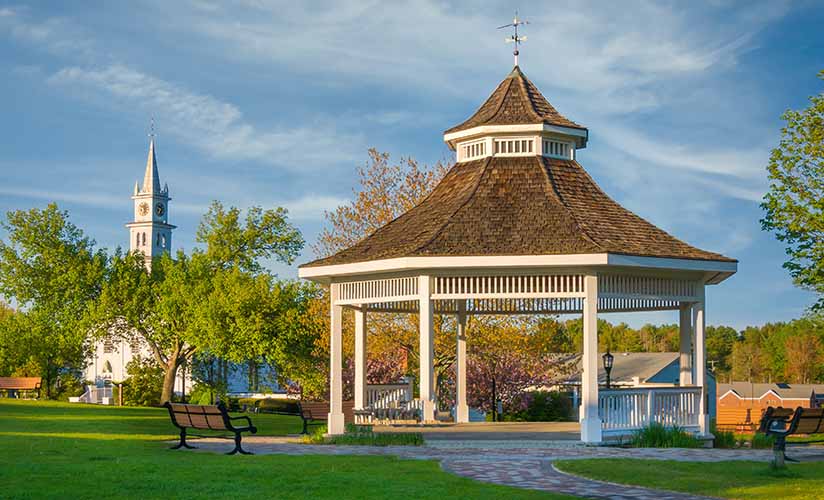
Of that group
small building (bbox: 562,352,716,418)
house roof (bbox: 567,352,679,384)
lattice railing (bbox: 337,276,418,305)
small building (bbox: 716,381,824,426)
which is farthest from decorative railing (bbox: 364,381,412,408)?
small building (bbox: 716,381,824,426)

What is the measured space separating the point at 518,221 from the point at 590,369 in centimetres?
320

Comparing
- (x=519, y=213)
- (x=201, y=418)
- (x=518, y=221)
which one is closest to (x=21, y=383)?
(x=201, y=418)

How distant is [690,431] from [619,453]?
3.64 m

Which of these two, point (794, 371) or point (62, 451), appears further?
point (794, 371)

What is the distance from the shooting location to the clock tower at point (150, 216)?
397 feet

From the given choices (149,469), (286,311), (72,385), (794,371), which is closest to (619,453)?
(149,469)

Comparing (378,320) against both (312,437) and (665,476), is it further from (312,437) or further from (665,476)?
(665,476)

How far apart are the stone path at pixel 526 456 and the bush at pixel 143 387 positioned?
105 ft

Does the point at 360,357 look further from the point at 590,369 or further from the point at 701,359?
the point at 701,359

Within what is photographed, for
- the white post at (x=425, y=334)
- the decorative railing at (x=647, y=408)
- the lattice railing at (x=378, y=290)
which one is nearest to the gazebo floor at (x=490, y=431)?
the white post at (x=425, y=334)

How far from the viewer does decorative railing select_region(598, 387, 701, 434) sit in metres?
19.5

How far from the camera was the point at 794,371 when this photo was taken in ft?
368

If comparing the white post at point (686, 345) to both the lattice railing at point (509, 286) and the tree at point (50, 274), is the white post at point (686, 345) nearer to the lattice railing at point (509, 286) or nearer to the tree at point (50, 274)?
the lattice railing at point (509, 286)

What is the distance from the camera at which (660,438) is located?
19.2 m
